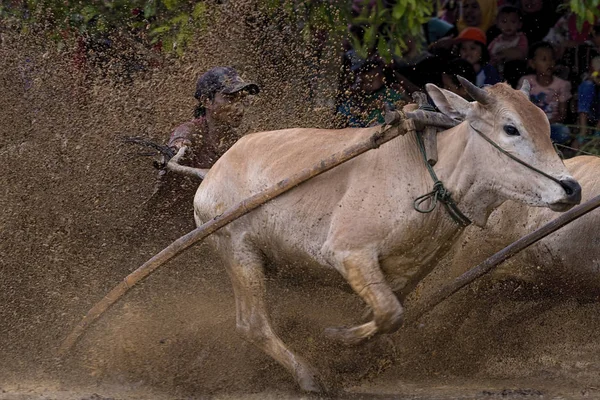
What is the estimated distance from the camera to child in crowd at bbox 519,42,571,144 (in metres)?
8.69

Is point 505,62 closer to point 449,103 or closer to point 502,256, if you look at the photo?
point 502,256

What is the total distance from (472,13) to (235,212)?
3976mm

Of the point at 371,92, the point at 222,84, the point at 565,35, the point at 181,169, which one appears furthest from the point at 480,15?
the point at 181,169

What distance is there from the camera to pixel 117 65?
827cm

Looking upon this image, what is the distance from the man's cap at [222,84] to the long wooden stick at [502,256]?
182 centimetres

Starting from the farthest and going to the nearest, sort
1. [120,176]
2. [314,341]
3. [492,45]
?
[492,45] → [120,176] → [314,341]

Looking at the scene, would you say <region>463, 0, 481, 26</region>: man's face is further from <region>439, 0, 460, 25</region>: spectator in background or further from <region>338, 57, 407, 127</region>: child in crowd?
<region>338, 57, 407, 127</region>: child in crowd

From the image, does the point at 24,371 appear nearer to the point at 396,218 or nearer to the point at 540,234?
the point at 396,218

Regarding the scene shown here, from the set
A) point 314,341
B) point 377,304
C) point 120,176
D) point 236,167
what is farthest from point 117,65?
point 377,304

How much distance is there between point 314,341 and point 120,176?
1.78 meters

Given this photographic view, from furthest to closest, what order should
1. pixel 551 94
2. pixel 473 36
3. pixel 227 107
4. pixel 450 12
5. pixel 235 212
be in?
pixel 450 12, pixel 473 36, pixel 551 94, pixel 227 107, pixel 235 212

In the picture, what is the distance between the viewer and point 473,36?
30.0ft

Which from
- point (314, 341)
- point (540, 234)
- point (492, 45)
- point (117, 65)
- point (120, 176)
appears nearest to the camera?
point (540, 234)

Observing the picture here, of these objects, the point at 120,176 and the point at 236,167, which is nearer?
the point at 236,167
